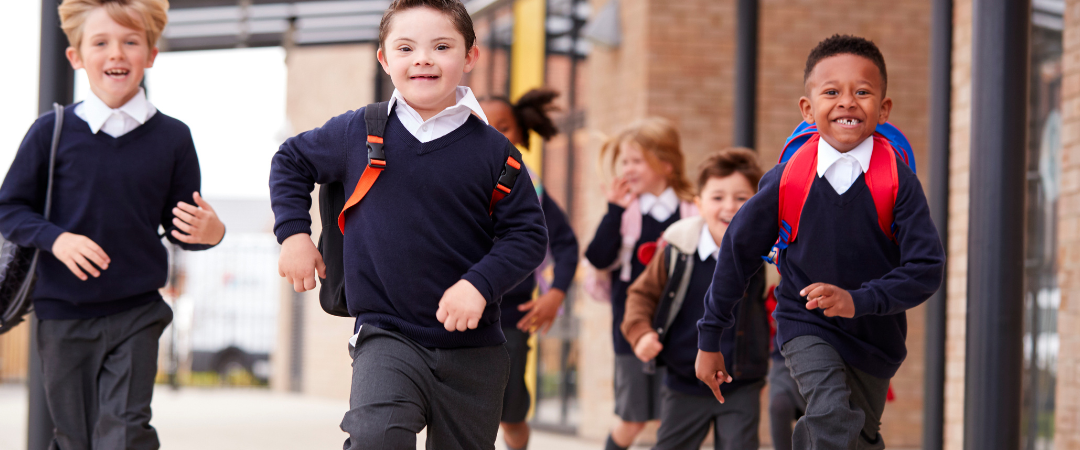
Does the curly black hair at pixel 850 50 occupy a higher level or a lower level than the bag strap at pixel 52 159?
higher

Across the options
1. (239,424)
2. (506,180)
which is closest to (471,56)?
(506,180)

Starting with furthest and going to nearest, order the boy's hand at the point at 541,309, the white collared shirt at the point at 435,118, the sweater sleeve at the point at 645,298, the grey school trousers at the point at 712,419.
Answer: the boy's hand at the point at 541,309
the sweater sleeve at the point at 645,298
the grey school trousers at the point at 712,419
the white collared shirt at the point at 435,118

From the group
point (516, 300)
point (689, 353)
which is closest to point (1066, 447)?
point (689, 353)

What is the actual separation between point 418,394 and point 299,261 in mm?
457

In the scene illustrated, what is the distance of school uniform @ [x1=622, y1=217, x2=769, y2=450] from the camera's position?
4039 millimetres

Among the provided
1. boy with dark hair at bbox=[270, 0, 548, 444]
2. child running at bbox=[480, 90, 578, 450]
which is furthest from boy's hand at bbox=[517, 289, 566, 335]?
boy with dark hair at bbox=[270, 0, 548, 444]

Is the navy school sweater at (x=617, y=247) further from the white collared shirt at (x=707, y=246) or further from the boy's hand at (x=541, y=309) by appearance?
the white collared shirt at (x=707, y=246)

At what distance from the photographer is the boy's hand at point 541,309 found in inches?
186

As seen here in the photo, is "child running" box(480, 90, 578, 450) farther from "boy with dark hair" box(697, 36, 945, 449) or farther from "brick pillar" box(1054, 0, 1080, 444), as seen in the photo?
"brick pillar" box(1054, 0, 1080, 444)

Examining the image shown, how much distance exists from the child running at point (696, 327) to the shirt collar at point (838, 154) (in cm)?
114

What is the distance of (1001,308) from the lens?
3830mm

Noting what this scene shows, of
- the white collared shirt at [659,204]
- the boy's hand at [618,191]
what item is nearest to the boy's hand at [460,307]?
the boy's hand at [618,191]

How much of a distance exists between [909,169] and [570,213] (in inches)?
283

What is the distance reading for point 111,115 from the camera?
3508 mm
